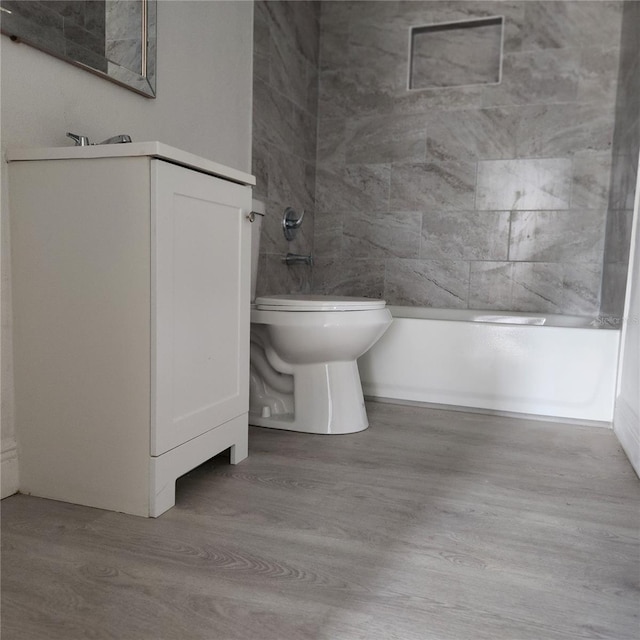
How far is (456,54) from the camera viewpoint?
10.0 ft

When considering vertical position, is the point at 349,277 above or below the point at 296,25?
below

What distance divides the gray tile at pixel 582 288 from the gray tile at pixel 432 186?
604 mm

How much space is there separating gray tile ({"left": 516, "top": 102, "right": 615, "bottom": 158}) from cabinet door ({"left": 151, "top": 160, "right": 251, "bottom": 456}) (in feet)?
6.33

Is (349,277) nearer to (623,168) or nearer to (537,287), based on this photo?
(537,287)

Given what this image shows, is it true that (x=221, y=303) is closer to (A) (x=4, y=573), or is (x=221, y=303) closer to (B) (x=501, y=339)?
(A) (x=4, y=573)

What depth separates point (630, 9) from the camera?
2570mm


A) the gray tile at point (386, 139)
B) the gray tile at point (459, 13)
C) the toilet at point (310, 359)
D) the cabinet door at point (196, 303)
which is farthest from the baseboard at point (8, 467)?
the gray tile at point (459, 13)

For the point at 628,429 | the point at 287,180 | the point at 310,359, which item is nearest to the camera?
the point at 628,429

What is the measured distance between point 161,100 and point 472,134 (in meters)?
1.73

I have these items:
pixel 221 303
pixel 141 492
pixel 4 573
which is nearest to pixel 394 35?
pixel 221 303

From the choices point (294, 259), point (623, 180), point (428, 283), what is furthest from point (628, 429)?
point (294, 259)

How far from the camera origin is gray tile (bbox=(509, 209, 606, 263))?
2859 mm

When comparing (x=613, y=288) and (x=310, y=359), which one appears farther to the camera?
(x=613, y=288)

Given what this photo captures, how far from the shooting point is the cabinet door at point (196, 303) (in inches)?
48.1
